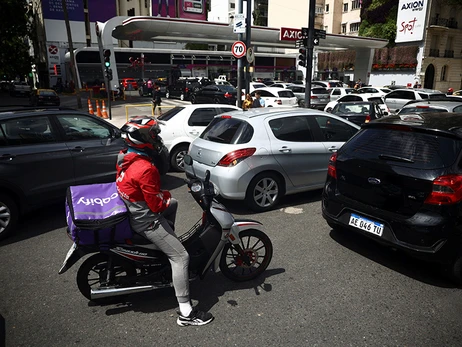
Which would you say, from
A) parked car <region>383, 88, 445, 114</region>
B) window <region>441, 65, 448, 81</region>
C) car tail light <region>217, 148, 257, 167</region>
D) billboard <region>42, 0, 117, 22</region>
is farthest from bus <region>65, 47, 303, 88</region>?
car tail light <region>217, 148, 257, 167</region>

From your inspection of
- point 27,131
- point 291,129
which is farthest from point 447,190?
point 27,131

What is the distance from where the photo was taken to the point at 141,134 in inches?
116

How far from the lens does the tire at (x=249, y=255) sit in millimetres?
3730

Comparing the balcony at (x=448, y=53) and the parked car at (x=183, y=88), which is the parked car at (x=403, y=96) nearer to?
the parked car at (x=183, y=88)

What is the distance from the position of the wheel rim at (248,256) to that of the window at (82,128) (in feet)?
11.7

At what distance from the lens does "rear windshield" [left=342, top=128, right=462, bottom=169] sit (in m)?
3.60

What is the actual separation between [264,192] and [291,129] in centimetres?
117

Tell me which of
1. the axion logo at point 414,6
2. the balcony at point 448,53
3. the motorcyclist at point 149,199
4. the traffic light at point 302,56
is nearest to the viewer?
the motorcyclist at point 149,199

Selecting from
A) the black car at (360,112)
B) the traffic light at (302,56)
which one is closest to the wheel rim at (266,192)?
the black car at (360,112)

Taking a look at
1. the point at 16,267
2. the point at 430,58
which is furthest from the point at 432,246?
the point at 430,58

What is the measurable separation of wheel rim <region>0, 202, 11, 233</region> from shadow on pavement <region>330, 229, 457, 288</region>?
14.7 feet

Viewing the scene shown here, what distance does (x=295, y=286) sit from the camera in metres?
3.73

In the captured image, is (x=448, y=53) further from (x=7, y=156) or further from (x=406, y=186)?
(x=7, y=156)

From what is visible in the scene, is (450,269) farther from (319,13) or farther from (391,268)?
(319,13)
